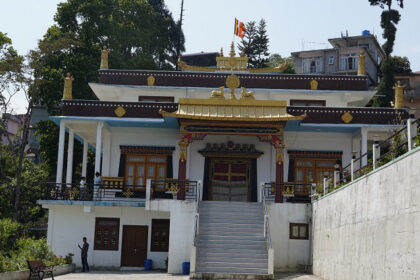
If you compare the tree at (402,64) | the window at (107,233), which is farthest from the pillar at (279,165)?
the tree at (402,64)

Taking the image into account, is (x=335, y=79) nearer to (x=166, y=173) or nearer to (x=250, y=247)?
(x=166, y=173)

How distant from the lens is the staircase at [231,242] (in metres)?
19.0

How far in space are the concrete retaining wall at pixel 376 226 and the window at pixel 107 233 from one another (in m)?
8.90

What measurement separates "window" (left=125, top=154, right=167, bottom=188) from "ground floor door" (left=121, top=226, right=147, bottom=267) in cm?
232

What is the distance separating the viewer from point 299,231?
2222 centimetres

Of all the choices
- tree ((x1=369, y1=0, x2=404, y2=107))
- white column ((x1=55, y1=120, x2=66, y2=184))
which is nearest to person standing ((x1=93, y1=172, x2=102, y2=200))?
white column ((x1=55, y1=120, x2=66, y2=184))

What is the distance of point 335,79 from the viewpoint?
28109 millimetres

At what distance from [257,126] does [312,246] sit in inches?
208

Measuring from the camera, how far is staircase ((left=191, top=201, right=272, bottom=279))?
18984mm

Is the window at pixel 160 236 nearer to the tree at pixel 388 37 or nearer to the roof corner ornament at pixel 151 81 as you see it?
the roof corner ornament at pixel 151 81

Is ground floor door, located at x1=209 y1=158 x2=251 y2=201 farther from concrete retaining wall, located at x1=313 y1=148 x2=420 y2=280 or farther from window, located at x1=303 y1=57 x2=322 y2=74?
window, located at x1=303 y1=57 x2=322 y2=74

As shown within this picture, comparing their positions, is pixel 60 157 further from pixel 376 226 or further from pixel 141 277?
pixel 376 226

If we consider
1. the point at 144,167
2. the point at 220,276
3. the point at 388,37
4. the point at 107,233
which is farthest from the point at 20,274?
the point at 388,37

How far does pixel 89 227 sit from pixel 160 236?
2.91 metres
